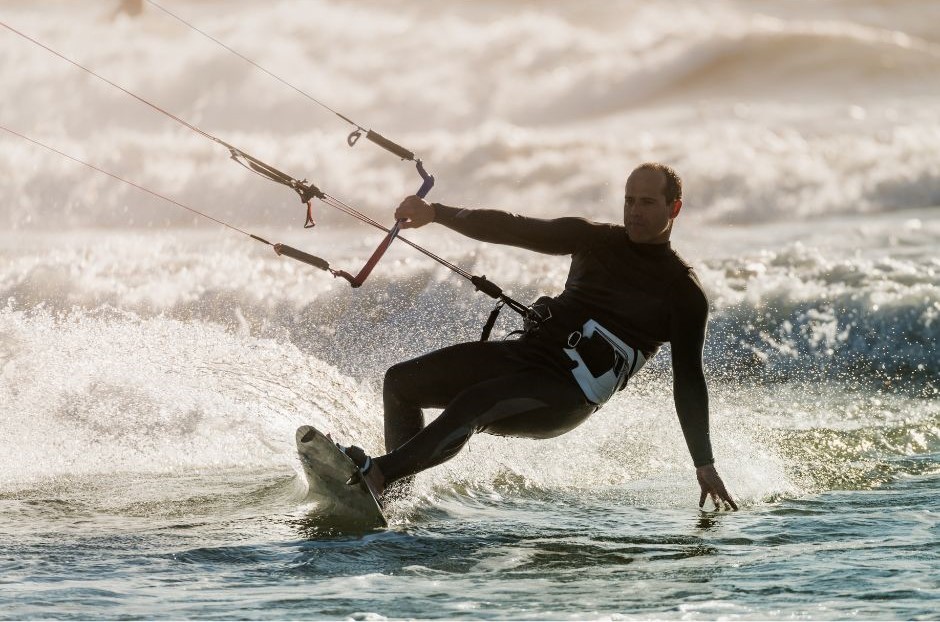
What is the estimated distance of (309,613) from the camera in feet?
15.5

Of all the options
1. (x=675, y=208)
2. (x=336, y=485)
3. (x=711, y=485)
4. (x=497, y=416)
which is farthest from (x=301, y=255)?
(x=711, y=485)

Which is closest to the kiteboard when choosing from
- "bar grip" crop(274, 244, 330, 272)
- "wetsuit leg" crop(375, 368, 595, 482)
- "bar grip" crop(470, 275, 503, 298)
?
"wetsuit leg" crop(375, 368, 595, 482)

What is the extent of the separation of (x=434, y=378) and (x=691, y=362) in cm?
147

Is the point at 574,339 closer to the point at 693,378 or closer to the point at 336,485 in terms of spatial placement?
the point at 693,378

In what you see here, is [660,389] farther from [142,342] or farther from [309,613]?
[309,613]

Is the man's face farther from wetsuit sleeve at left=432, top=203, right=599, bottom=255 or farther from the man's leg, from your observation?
the man's leg

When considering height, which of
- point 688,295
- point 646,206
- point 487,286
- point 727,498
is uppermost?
point 646,206

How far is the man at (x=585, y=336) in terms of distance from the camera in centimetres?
669

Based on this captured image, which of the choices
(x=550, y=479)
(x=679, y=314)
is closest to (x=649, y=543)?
(x=679, y=314)

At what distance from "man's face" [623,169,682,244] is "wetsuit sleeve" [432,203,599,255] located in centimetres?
33

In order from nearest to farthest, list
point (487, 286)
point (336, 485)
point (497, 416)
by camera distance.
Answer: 1. point (336, 485)
2. point (497, 416)
3. point (487, 286)

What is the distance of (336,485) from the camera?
21.1 ft

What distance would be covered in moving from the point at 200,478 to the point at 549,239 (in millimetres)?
3351

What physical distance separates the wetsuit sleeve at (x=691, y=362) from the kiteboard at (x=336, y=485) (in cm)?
185
